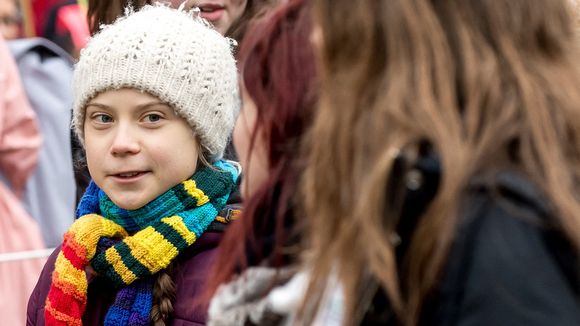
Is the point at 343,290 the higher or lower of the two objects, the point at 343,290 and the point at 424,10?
the lower

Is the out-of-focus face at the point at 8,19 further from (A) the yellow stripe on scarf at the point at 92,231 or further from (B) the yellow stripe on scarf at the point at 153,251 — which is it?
(B) the yellow stripe on scarf at the point at 153,251

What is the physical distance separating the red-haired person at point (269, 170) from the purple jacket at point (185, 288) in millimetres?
746

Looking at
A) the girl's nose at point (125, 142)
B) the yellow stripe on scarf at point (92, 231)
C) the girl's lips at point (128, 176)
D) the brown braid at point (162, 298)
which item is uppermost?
the girl's nose at point (125, 142)

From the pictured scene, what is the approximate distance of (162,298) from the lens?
8.31ft

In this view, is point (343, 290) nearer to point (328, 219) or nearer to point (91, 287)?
point (328, 219)

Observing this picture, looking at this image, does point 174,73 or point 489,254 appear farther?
point 174,73

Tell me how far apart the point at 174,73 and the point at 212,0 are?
1052 millimetres

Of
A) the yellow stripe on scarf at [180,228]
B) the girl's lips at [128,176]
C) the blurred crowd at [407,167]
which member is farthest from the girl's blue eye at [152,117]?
the blurred crowd at [407,167]

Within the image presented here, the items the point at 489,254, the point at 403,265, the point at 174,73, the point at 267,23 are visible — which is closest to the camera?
the point at 489,254

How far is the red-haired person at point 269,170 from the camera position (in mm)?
1649

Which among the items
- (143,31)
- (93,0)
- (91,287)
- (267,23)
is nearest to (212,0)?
(93,0)

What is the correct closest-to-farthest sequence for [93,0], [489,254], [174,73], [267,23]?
[489,254], [267,23], [174,73], [93,0]

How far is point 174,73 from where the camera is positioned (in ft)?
8.55

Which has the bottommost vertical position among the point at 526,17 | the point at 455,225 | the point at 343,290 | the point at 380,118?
the point at 343,290
